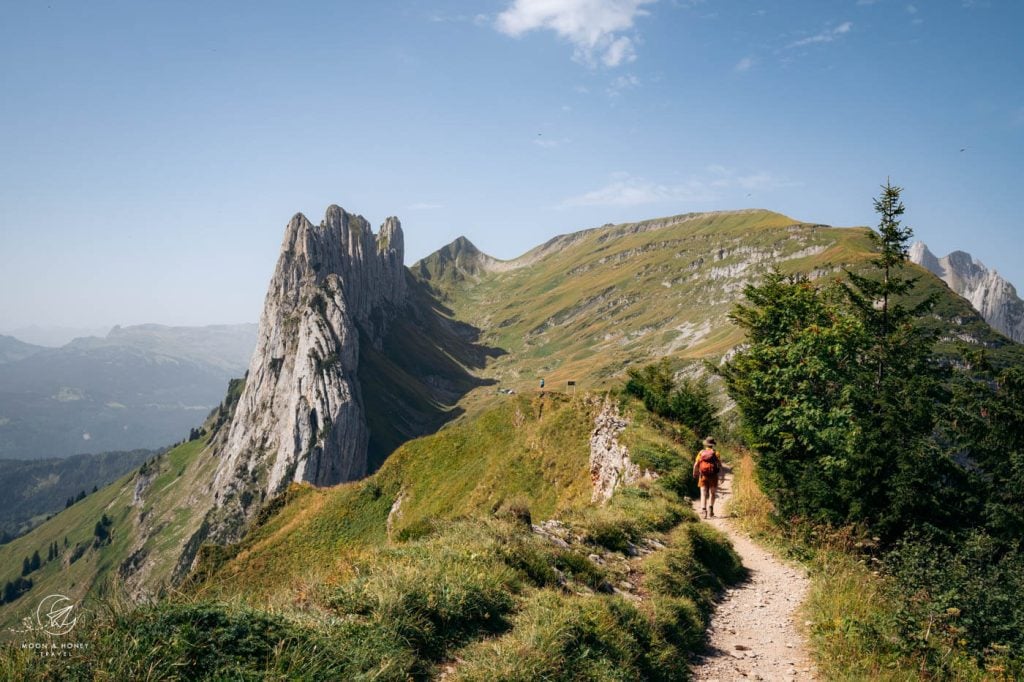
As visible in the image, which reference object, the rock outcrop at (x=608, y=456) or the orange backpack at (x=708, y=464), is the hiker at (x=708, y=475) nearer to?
the orange backpack at (x=708, y=464)

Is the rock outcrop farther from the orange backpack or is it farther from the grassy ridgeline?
the orange backpack

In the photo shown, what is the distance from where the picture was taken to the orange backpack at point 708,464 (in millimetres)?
19250

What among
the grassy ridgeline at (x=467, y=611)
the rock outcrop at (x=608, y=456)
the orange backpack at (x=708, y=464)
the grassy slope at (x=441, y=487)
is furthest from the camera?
the grassy slope at (x=441, y=487)

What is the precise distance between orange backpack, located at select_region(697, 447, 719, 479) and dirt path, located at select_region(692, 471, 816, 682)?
11.3ft

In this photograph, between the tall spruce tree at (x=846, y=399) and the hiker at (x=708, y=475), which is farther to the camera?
the hiker at (x=708, y=475)

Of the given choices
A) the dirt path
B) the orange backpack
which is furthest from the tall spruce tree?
the dirt path

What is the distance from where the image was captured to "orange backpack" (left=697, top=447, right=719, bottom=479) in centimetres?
1925

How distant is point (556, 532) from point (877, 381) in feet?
46.8

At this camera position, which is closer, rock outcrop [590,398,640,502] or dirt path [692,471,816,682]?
dirt path [692,471,816,682]

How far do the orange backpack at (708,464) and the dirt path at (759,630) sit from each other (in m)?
3.45

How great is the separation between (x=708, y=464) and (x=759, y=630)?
8.03 m

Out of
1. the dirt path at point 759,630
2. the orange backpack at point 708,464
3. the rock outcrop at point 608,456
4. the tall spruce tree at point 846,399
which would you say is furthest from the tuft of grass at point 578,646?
the rock outcrop at point 608,456

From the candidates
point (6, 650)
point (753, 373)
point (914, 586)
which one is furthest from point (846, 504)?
point (6, 650)

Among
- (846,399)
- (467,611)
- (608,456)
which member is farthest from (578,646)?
(608,456)
